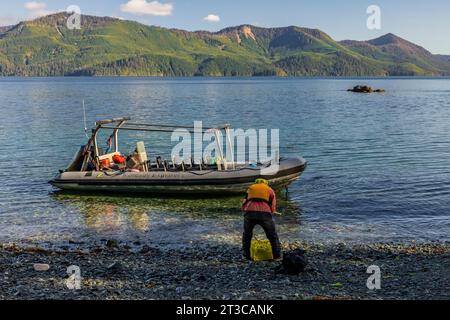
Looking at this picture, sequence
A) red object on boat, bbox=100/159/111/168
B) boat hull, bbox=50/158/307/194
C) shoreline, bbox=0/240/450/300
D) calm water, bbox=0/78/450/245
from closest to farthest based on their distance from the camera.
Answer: shoreline, bbox=0/240/450/300
calm water, bbox=0/78/450/245
boat hull, bbox=50/158/307/194
red object on boat, bbox=100/159/111/168

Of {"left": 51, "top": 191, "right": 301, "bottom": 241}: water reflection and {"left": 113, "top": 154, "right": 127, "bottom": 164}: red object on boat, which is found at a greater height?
{"left": 113, "top": 154, "right": 127, "bottom": 164}: red object on boat

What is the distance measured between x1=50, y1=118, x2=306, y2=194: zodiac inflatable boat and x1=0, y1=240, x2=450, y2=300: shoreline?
21.5 feet

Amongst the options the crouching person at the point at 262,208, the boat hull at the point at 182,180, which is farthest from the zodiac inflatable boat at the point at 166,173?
the crouching person at the point at 262,208

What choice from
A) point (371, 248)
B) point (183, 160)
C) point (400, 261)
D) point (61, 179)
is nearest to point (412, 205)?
point (371, 248)

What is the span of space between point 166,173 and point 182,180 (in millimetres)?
960

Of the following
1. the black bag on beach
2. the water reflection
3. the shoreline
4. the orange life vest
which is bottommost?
the water reflection

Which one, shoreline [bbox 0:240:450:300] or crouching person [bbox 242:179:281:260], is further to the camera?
crouching person [bbox 242:179:281:260]

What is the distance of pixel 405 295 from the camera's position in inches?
418

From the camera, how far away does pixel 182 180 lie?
76.8 ft

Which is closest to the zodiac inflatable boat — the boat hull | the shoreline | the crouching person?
the boat hull

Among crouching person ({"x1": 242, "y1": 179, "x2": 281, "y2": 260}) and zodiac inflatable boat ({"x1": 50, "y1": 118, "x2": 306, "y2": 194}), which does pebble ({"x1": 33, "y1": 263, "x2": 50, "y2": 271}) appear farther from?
zodiac inflatable boat ({"x1": 50, "y1": 118, "x2": 306, "y2": 194})

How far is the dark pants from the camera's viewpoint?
13922 mm

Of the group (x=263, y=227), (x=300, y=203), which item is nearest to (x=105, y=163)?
(x=300, y=203)

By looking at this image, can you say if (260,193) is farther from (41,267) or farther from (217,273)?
(41,267)
